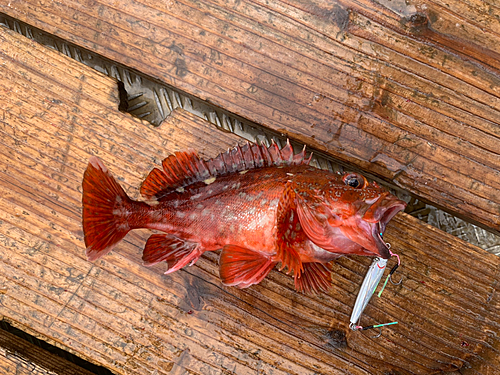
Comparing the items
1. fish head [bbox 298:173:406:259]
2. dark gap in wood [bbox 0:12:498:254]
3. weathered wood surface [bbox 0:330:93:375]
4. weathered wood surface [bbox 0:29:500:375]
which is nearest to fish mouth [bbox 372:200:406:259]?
fish head [bbox 298:173:406:259]

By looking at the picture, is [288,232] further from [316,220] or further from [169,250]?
[169,250]

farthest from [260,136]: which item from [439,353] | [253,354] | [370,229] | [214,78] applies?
[439,353]

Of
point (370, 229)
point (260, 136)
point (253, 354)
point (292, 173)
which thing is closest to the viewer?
point (370, 229)

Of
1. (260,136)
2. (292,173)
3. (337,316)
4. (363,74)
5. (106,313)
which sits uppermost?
(363,74)

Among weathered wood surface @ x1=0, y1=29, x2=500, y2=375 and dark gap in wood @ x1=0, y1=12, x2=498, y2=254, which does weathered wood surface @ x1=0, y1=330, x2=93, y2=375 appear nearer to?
weathered wood surface @ x1=0, y1=29, x2=500, y2=375

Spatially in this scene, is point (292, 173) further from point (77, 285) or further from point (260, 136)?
point (77, 285)

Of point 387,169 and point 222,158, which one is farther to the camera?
point 387,169

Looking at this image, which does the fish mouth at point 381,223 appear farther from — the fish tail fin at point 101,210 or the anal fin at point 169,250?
the fish tail fin at point 101,210
